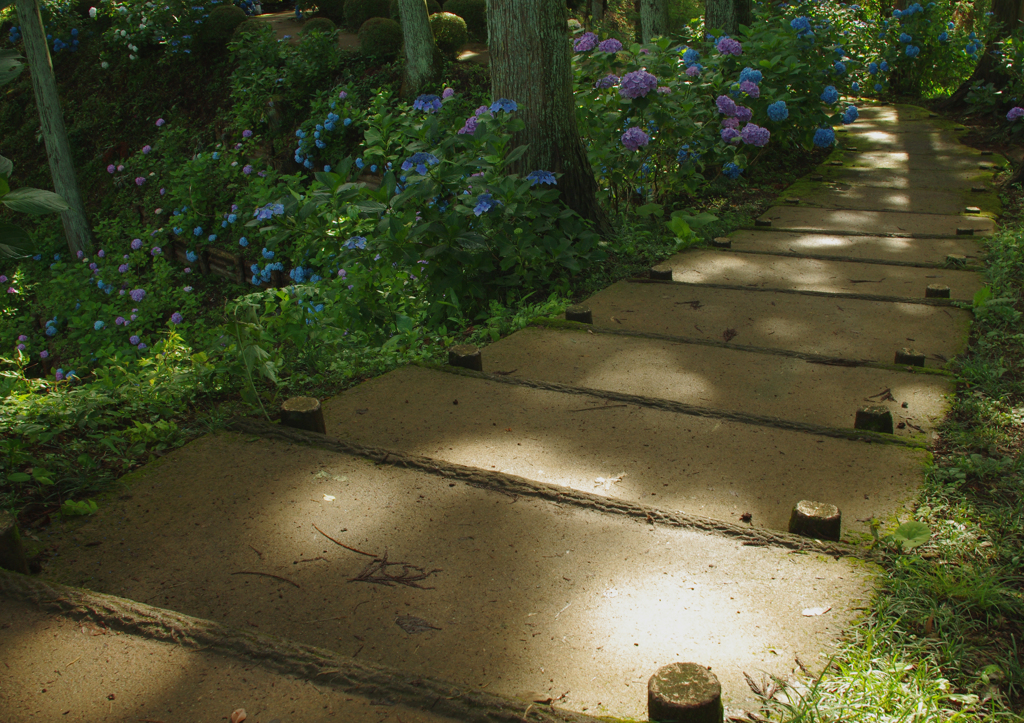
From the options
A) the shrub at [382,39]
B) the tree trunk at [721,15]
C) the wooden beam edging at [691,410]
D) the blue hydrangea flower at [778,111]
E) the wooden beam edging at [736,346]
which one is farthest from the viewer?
the shrub at [382,39]

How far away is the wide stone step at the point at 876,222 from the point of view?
16.9 feet

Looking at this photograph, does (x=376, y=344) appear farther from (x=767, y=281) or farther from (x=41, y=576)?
(x=767, y=281)

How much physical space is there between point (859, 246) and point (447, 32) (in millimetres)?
7568

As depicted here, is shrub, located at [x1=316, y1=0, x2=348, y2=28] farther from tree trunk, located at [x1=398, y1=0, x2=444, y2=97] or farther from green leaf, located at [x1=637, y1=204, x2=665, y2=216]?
green leaf, located at [x1=637, y1=204, x2=665, y2=216]

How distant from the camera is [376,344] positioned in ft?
10.9

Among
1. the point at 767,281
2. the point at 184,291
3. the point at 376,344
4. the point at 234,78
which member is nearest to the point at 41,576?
the point at 376,344

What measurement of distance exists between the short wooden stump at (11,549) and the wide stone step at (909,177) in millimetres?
7046

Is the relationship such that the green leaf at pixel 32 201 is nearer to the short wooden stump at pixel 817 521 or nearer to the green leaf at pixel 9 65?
the green leaf at pixel 9 65

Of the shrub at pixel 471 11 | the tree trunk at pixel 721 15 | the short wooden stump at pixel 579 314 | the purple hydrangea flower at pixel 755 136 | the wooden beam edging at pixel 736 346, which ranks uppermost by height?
the shrub at pixel 471 11

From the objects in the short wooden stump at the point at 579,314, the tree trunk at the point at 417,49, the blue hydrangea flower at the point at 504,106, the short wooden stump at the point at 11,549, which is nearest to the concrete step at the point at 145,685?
the short wooden stump at the point at 11,549

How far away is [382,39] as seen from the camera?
10195 mm

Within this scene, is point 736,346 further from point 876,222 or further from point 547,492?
point 876,222

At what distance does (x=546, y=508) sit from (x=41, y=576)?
1.15 metres

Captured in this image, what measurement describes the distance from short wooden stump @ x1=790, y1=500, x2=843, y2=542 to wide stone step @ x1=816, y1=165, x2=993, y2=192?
5.89m
